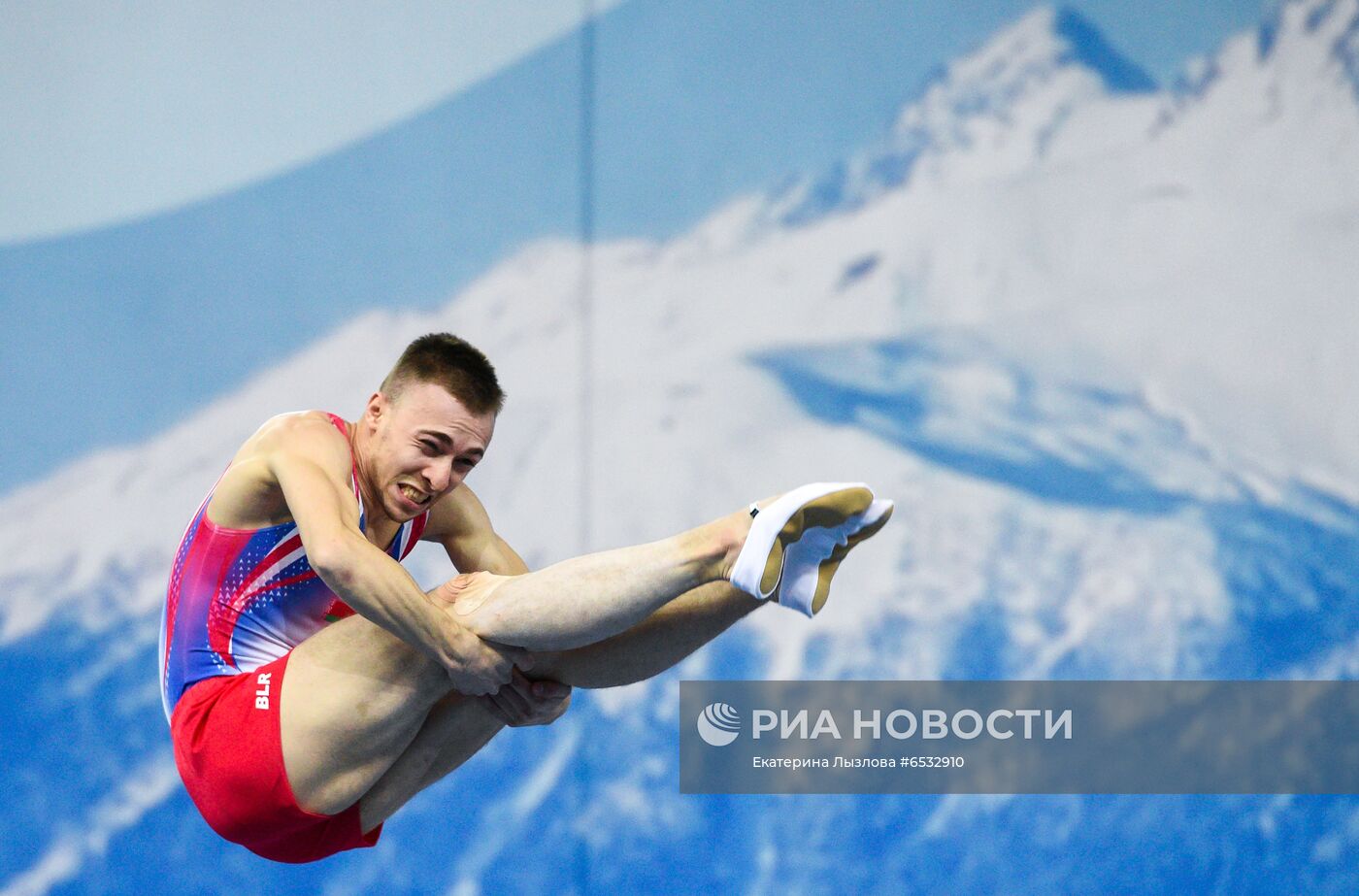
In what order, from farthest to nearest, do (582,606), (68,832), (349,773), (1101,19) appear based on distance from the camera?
(1101,19), (68,832), (349,773), (582,606)

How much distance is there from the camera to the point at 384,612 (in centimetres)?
213

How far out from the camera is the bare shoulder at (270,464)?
2322 mm

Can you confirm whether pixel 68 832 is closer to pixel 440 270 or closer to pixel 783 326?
pixel 440 270

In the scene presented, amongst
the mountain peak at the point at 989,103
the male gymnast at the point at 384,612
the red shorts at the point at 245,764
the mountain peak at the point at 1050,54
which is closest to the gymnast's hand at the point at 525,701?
the male gymnast at the point at 384,612

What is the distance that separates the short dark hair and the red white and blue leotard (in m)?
0.18

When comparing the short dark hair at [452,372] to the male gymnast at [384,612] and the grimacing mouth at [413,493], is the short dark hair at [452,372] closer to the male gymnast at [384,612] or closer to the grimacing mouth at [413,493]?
the male gymnast at [384,612]

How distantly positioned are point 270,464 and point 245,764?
1.66ft

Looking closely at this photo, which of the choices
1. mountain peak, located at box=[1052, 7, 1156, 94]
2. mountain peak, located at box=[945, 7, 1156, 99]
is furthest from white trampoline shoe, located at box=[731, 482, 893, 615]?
mountain peak, located at box=[1052, 7, 1156, 94]

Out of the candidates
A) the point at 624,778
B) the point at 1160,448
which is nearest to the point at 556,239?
the point at 624,778

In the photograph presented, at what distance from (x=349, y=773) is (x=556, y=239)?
2.79 m

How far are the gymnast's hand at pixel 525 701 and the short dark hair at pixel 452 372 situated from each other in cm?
48

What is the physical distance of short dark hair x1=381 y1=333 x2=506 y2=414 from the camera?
236 cm

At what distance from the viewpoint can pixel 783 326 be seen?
4785mm

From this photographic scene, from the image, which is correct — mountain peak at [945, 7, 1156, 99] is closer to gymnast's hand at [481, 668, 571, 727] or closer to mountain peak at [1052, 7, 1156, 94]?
mountain peak at [1052, 7, 1156, 94]
